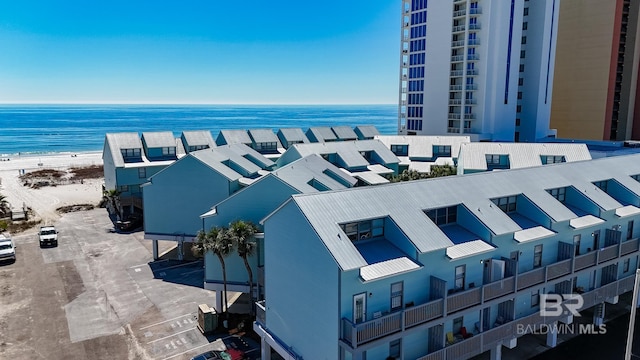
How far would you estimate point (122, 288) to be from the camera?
3716cm

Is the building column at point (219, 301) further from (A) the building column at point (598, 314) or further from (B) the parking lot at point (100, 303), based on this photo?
(A) the building column at point (598, 314)

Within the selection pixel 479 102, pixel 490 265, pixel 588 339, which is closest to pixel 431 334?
pixel 490 265

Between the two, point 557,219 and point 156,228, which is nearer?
point 557,219

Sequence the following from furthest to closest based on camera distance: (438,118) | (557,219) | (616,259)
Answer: (438,118), (616,259), (557,219)

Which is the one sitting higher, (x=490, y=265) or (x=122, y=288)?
(x=490, y=265)

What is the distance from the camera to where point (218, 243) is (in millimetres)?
28781

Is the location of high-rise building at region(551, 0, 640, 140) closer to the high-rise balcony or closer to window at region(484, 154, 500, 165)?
the high-rise balcony

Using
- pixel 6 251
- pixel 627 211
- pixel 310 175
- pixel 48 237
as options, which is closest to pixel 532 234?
pixel 627 211

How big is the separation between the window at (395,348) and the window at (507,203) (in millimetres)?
10966

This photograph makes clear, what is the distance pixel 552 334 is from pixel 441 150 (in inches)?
1312

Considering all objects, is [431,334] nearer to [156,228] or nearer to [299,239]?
[299,239]

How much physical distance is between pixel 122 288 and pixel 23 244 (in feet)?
61.9

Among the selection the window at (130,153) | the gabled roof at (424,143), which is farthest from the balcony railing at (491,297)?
the window at (130,153)

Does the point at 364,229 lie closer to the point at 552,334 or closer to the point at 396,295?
the point at 396,295
